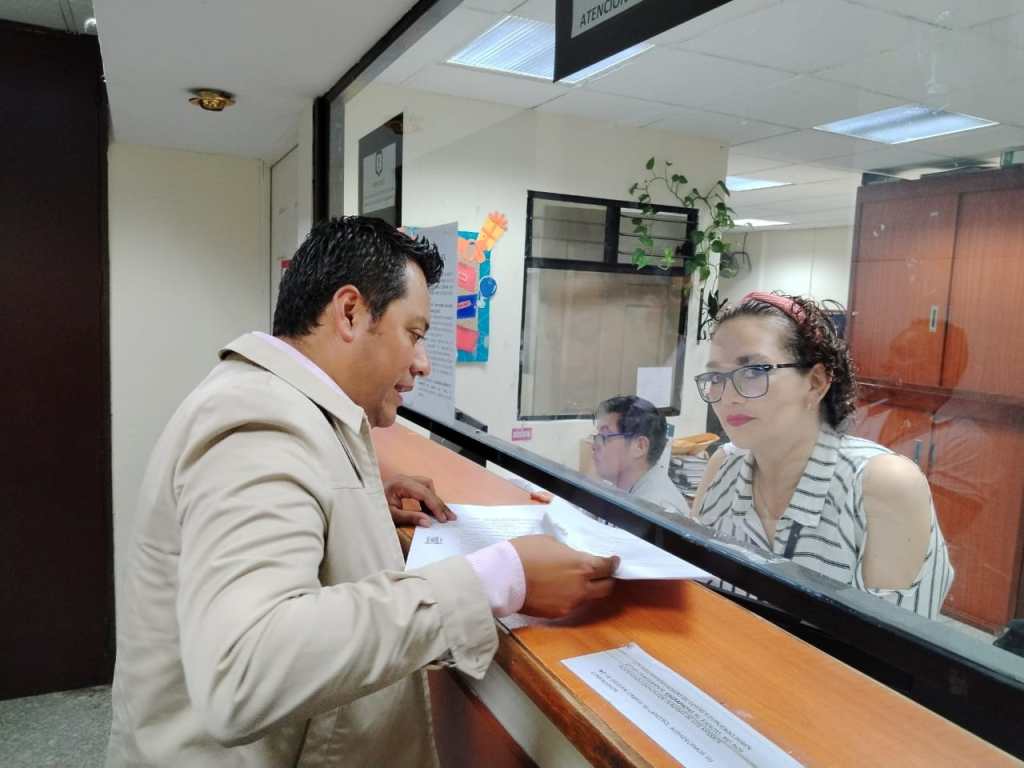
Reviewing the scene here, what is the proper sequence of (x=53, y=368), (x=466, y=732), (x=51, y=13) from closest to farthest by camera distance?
1. (x=466, y=732)
2. (x=51, y=13)
3. (x=53, y=368)

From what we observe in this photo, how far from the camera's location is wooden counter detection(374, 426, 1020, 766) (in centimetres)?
61

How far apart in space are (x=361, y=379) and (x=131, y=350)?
2.56m

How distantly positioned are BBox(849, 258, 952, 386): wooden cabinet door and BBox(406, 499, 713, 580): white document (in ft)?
1.12

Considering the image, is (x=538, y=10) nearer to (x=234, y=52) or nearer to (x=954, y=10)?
(x=234, y=52)

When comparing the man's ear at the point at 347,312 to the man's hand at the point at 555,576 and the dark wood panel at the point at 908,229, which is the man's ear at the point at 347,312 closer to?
the man's hand at the point at 555,576

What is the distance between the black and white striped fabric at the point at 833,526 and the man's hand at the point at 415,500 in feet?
1.53

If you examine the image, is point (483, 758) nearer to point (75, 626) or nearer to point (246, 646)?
point (246, 646)

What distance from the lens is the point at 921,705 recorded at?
2.24ft

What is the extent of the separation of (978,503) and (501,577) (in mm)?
557

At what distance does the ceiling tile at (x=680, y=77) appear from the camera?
5.37 feet

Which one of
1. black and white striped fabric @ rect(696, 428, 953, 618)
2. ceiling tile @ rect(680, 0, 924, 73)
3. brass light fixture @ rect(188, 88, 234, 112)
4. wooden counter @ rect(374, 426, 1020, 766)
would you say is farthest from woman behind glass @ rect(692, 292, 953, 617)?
brass light fixture @ rect(188, 88, 234, 112)

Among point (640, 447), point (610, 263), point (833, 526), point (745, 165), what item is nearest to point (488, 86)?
point (610, 263)

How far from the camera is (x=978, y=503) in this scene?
800 millimetres

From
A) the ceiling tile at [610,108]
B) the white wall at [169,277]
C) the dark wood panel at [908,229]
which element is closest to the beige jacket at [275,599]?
the dark wood panel at [908,229]
